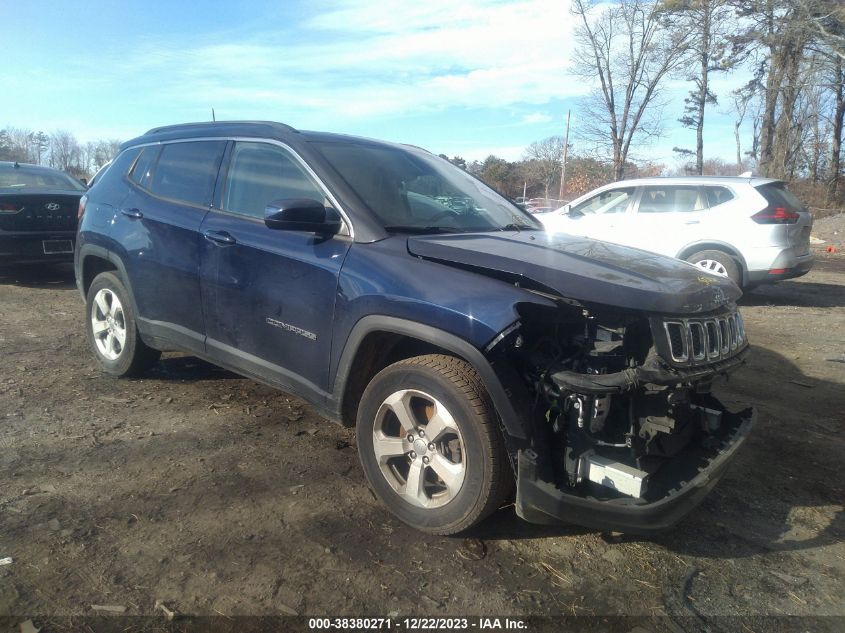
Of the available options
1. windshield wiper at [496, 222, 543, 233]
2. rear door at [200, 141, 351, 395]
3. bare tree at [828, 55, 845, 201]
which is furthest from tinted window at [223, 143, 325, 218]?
bare tree at [828, 55, 845, 201]

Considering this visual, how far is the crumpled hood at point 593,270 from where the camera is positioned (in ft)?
8.68

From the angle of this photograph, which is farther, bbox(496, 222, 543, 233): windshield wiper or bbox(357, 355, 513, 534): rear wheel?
bbox(496, 222, 543, 233): windshield wiper

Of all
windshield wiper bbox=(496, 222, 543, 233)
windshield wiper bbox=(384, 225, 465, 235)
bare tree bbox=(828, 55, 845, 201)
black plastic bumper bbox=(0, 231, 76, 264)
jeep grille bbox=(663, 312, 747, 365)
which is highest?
bare tree bbox=(828, 55, 845, 201)

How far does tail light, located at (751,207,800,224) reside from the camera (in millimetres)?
8805

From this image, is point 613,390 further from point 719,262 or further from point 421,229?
point 719,262

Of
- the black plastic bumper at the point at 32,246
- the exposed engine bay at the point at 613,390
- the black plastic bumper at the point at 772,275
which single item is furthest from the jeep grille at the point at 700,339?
the black plastic bumper at the point at 32,246

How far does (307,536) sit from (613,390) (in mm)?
1546

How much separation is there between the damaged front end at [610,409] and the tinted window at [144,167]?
3310 millimetres

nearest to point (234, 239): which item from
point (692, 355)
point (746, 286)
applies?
point (692, 355)

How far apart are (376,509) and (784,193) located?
8.66 m

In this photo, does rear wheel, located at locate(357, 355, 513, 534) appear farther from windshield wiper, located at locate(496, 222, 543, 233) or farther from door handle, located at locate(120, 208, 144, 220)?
door handle, located at locate(120, 208, 144, 220)

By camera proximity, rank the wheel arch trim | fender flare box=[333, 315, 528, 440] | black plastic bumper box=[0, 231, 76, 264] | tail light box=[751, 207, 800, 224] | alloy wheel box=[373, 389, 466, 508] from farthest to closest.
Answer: the wheel arch trim < tail light box=[751, 207, 800, 224] < black plastic bumper box=[0, 231, 76, 264] < alloy wheel box=[373, 389, 466, 508] < fender flare box=[333, 315, 528, 440]

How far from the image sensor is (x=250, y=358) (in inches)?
146

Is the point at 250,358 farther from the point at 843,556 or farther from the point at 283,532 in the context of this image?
the point at 843,556
